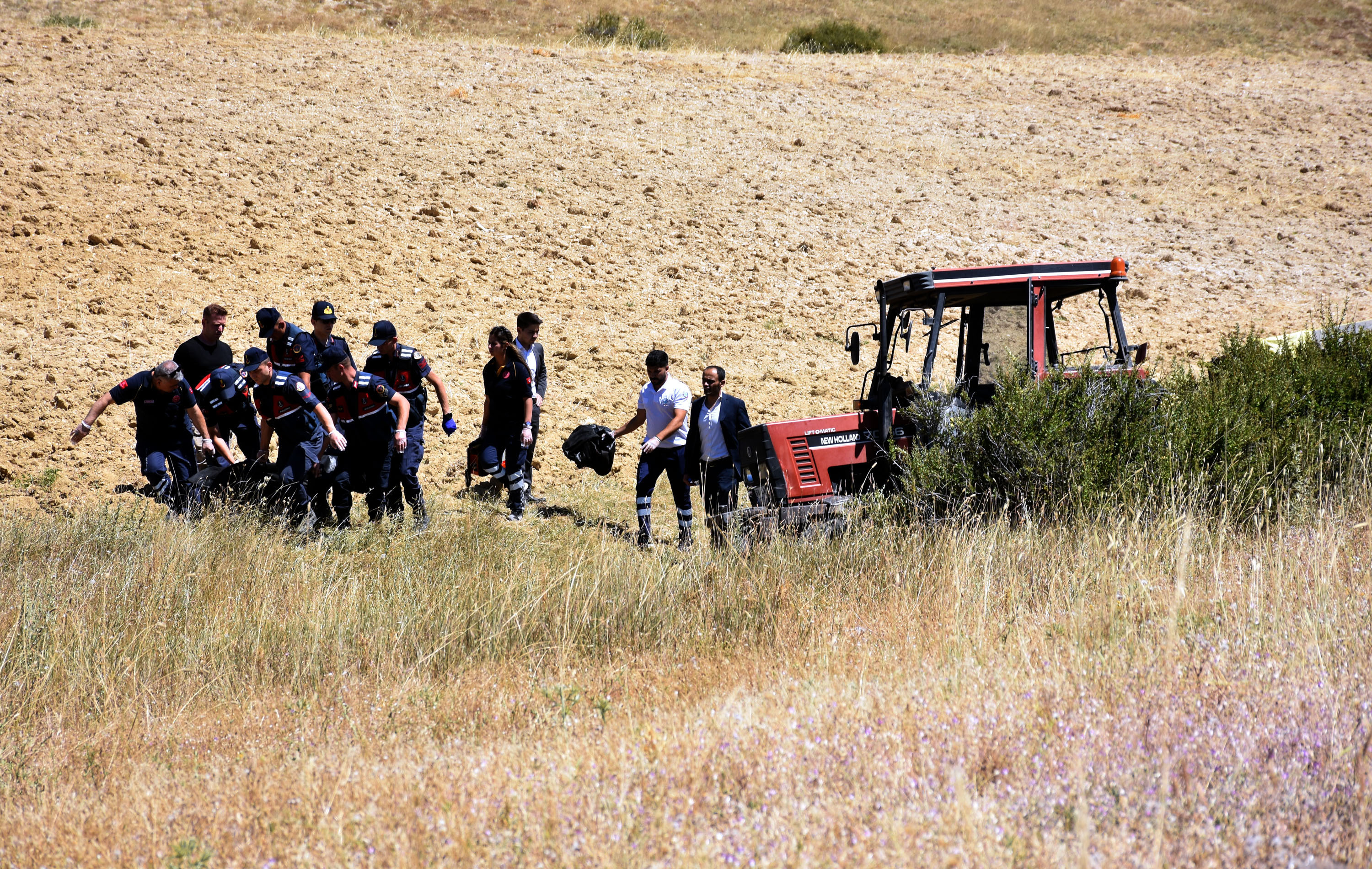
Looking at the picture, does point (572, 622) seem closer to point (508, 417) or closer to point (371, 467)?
point (371, 467)

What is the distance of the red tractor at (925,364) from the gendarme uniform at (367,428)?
2820 millimetres

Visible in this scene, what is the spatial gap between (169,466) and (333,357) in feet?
5.38

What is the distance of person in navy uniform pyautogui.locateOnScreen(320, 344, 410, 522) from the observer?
25.3 feet

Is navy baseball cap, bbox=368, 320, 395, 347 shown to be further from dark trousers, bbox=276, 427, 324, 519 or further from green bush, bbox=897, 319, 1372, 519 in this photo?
green bush, bbox=897, 319, 1372, 519

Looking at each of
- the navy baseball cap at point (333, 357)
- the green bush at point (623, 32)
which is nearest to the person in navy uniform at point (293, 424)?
the navy baseball cap at point (333, 357)

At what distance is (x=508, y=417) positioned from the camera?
342 inches

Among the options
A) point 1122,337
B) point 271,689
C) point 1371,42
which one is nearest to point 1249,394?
point 1122,337

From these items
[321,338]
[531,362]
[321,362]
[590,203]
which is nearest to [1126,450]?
[531,362]

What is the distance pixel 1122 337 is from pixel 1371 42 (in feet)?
124

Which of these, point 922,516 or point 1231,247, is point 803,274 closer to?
point 1231,247

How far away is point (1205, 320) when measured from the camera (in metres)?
16.0

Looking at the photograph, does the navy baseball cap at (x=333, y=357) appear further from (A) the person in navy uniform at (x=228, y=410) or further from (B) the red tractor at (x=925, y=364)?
(B) the red tractor at (x=925, y=364)

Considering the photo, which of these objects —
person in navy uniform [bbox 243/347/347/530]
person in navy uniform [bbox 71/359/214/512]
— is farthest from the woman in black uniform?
person in navy uniform [bbox 71/359/214/512]

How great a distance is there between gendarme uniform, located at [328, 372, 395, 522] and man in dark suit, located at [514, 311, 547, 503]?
1.31 m
